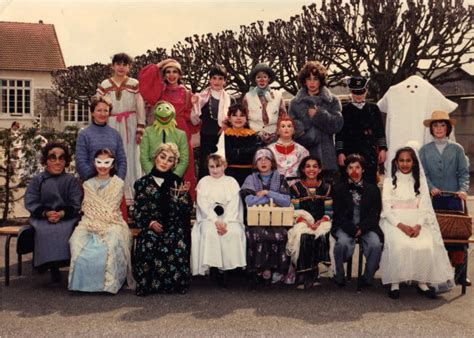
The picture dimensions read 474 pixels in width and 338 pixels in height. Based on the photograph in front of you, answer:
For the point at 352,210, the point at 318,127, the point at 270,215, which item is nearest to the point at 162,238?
the point at 270,215

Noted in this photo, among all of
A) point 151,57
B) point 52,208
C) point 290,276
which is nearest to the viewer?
point 290,276

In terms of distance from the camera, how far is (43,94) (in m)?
43.4

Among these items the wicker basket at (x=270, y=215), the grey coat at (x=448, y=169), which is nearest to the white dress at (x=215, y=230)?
the wicker basket at (x=270, y=215)

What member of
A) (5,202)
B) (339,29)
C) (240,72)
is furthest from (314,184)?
(240,72)

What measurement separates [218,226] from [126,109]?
7.63ft

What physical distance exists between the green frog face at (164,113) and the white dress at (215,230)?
3.24ft

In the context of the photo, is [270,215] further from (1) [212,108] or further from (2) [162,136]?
(1) [212,108]

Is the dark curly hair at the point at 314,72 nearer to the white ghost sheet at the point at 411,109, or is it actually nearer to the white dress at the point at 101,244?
the white ghost sheet at the point at 411,109

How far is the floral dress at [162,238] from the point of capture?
6.55 metres

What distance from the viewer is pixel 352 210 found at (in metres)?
6.91

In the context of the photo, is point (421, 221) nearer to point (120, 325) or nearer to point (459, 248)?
point (459, 248)

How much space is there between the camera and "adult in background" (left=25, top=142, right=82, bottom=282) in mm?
6734

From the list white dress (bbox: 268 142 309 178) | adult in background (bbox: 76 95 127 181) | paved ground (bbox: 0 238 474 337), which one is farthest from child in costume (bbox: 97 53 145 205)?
paved ground (bbox: 0 238 474 337)

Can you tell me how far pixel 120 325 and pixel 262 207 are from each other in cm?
203
